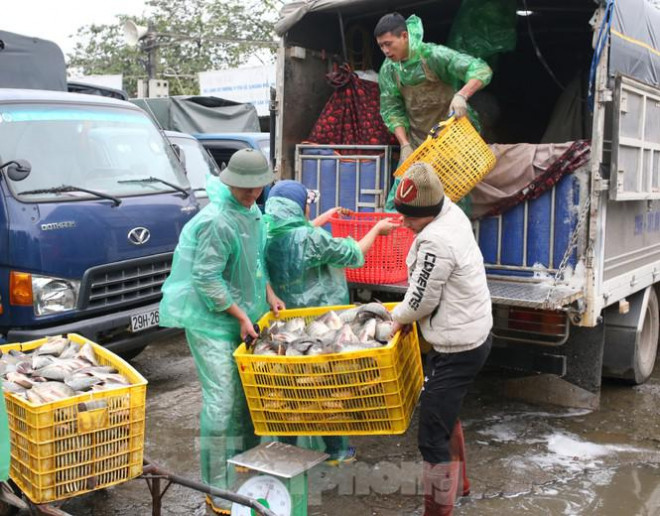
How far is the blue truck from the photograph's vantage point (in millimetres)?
4707

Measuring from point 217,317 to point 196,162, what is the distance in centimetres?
468

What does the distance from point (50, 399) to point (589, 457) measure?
3229 mm

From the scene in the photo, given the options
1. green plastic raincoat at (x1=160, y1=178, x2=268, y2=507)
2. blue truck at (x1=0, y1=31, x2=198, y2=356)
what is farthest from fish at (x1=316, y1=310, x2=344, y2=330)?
blue truck at (x1=0, y1=31, x2=198, y2=356)

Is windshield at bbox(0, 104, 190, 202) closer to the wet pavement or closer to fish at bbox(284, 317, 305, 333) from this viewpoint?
the wet pavement

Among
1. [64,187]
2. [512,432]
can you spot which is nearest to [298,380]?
[512,432]

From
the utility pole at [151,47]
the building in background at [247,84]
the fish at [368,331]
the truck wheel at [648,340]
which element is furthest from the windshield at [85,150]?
the utility pole at [151,47]

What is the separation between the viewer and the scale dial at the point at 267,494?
122 inches

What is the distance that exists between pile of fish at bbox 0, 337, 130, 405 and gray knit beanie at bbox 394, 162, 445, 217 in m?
1.48

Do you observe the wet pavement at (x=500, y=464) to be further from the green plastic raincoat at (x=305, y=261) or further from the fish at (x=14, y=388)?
the fish at (x=14, y=388)

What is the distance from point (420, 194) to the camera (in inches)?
128

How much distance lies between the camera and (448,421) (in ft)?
11.1

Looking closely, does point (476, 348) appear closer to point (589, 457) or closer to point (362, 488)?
point (362, 488)

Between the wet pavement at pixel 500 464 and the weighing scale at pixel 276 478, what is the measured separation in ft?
2.35

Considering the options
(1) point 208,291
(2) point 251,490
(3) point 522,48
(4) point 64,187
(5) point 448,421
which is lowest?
(2) point 251,490
